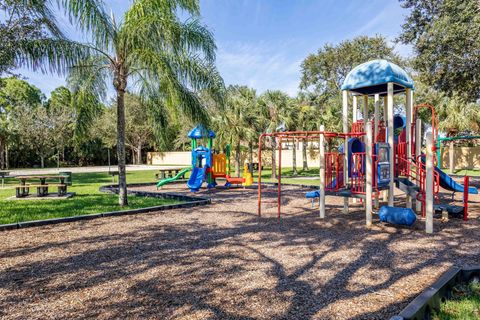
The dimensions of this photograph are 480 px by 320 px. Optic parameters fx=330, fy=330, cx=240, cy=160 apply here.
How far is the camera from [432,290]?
3307 millimetres

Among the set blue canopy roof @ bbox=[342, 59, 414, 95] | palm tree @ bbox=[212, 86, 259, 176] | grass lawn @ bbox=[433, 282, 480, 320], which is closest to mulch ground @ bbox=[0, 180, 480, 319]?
grass lawn @ bbox=[433, 282, 480, 320]

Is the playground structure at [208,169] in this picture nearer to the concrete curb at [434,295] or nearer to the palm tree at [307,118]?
the palm tree at [307,118]

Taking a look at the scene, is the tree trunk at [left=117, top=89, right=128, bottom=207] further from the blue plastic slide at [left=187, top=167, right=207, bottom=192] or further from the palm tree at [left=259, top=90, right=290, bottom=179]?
the palm tree at [left=259, top=90, right=290, bottom=179]

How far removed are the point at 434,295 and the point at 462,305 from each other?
13.8 inches

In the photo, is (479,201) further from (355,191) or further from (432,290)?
(432,290)

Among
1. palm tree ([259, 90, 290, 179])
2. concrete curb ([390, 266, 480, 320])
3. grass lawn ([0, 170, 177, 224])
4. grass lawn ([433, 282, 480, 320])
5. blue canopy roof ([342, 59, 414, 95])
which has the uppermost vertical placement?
palm tree ([259, 90, 290, 179])

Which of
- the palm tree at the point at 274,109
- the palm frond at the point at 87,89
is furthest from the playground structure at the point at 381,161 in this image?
the palm tree at the point at 274,109

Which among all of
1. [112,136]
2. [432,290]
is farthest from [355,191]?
[112,136]

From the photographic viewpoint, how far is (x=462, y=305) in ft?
10.7

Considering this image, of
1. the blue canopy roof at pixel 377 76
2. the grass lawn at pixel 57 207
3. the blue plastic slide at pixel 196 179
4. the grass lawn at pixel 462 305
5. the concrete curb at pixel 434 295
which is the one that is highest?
the blue canopy roof at pixel 377 76

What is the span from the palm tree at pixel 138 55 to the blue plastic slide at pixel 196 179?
452 cm

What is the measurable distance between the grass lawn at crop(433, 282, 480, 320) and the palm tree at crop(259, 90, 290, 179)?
16320mm

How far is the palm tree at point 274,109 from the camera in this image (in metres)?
20.0

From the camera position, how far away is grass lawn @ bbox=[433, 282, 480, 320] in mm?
3064
